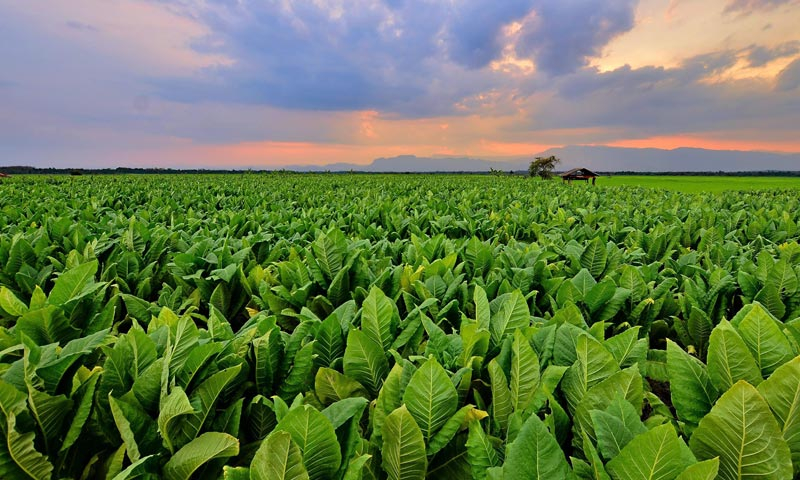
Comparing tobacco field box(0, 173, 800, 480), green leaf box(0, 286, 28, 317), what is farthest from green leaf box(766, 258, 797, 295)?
green leaf box(0, 286, 28, 317)

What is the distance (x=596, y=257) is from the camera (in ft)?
12.4

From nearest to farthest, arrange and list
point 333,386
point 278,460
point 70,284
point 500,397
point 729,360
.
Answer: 1. point 278,460
2. point 729,360
3. point 500,397
4. point 333,386
5. point 70,284

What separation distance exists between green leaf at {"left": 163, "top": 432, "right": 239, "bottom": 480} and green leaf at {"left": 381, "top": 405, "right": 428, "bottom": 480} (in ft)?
1.52

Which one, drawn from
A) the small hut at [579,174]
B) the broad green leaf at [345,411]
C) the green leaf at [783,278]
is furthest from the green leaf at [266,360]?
the small hut at [579,174]

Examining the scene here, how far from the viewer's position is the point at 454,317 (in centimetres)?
264

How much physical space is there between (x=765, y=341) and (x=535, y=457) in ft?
3.57

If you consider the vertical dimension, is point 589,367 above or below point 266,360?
above

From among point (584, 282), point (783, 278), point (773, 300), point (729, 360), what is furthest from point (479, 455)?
point (783, 278)

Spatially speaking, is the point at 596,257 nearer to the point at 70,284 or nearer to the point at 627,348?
the point at 627,348

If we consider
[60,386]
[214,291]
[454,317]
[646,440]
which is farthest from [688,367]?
[214,291]

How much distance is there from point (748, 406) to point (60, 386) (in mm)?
2174

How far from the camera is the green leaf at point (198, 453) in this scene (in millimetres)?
1318

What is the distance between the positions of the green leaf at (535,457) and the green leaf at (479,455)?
8.1 inches

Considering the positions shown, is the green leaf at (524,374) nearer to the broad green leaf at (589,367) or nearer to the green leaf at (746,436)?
the broad green leaf at (589,367)
